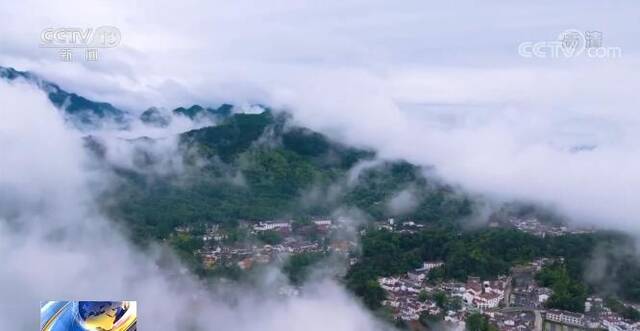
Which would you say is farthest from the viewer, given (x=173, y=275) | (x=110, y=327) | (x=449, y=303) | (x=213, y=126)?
(x=213, y=126)

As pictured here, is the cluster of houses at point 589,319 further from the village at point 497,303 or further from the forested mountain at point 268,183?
the forested mountain at point 268,183

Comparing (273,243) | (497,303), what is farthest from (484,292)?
(273,243)

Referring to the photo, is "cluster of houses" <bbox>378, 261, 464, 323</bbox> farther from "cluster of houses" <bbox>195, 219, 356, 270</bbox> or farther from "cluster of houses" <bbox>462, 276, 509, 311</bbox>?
"cluster of houses" <bbox>195, 219, 356, 270</bbox>

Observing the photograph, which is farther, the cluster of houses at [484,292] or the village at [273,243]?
the village at [273,243]

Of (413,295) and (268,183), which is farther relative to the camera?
(268,183)

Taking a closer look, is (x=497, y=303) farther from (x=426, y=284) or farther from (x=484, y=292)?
(x=426, y=284)

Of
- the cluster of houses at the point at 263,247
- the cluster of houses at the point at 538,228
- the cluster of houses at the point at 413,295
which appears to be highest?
the cluster of houses at the point at 538,228

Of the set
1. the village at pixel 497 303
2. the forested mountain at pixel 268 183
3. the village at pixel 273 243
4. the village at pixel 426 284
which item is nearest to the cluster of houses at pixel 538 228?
the village at pixel 426 284

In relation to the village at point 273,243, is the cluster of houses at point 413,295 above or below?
below

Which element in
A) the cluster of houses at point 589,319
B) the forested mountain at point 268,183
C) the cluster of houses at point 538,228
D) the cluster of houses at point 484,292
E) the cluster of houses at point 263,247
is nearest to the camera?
the cluster of houses at point 589,319

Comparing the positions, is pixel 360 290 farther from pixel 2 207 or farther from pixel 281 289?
pixel 2 207

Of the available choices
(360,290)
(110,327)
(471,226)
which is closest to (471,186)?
(471,226)
